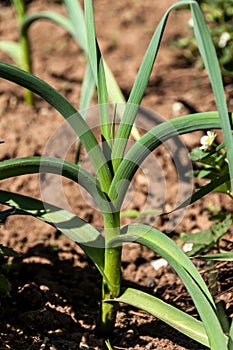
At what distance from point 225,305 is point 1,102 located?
53.9 inches

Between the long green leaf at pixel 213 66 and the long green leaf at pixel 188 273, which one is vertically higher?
the long green leaf at pixel 213 66

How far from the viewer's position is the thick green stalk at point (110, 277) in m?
1.54

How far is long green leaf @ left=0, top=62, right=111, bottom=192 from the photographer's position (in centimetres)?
138

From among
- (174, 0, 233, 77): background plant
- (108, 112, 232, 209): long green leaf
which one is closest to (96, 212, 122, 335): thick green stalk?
(108, 112, 232, 209): long green leaf

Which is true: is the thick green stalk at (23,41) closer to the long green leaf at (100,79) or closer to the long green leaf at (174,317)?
the long green leaf at (100,79)

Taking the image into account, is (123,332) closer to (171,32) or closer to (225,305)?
(225,305)

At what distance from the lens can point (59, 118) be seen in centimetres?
266

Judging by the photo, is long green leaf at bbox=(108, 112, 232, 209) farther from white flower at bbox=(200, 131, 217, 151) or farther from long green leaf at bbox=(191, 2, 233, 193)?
white flower at bbox=(200, 131, 217, 151)

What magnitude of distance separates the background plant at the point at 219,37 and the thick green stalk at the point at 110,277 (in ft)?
3.89

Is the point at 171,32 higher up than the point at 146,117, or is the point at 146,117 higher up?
the point at 171,32

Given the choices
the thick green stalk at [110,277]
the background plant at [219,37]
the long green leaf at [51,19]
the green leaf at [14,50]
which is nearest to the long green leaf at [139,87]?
the thick green stalk at [110,277]

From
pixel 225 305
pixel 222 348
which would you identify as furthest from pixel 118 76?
pixel 222 348

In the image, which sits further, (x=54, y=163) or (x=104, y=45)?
(x=104, y=45)

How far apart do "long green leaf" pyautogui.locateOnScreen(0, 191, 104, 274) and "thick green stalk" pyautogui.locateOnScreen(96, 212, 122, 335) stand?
28mm
